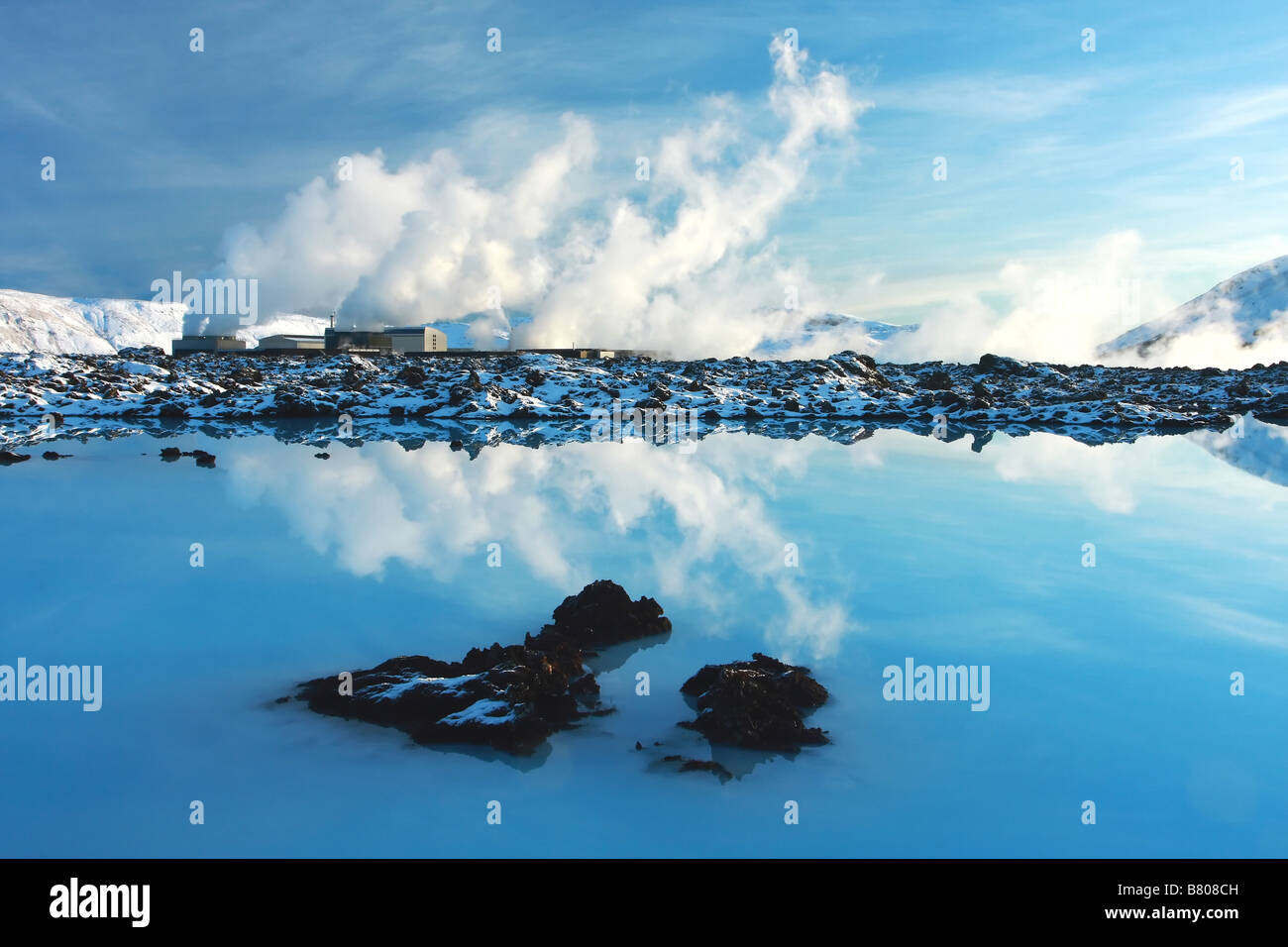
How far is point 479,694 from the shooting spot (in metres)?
7.08

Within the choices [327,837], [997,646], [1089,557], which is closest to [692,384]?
[1089,557]

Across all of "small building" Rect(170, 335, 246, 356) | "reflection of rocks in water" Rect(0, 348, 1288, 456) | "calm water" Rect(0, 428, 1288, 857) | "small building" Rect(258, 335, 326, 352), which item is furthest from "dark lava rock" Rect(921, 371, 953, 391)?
"small building" Rect(170, 335, 246, 356)

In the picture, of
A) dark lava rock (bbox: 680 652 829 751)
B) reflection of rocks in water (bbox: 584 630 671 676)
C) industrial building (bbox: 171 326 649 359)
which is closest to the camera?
dark lava rock (bbox: 680 652 829 751)

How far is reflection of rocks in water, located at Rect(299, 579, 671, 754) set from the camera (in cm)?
671

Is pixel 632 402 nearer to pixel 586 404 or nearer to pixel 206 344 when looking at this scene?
pixel 586 404

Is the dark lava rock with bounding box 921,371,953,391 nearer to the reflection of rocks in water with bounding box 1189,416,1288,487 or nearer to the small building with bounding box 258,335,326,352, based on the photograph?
the reflection of rocks in water with bounding box 1189,416,1288,487

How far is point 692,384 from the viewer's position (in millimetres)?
54375

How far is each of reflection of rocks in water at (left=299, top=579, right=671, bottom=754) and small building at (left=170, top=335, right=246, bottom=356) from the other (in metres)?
119

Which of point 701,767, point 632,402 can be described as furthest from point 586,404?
point 701,767

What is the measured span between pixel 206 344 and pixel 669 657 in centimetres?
12157

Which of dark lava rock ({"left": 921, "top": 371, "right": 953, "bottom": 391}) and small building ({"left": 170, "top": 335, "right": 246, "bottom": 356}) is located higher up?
small building ({"left": 170, "top": 335, "right": 246, "bottom": 356})

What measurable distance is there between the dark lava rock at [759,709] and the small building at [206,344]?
121151mm

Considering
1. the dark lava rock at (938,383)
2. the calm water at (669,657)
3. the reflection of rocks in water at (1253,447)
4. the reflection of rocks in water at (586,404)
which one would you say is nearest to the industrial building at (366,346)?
the reflection of rocks in water at (586,404)
